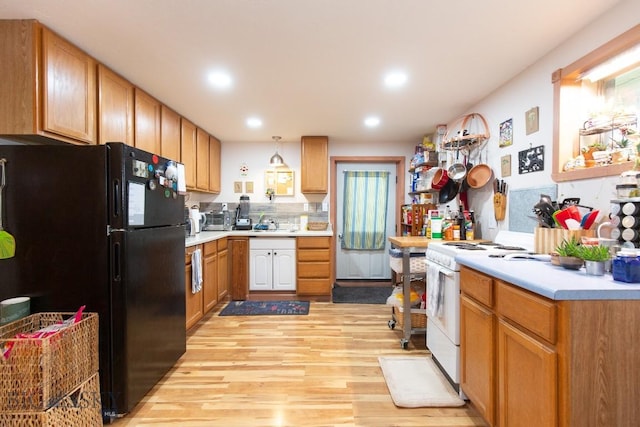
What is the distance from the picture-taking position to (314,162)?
13.5 ft

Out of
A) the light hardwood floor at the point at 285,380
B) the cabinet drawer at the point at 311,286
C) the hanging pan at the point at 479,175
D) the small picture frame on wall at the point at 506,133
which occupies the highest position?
the small picture frame on wall at the point at 506,133

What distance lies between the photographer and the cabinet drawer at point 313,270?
12.6 feet

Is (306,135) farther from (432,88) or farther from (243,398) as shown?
(243,398)

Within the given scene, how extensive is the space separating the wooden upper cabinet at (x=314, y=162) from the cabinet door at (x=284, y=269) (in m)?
0.99

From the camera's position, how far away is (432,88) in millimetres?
2500

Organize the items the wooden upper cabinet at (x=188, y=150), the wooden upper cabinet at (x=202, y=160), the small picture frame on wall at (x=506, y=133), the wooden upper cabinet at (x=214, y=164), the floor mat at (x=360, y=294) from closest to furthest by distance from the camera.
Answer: the small picture frame on wall at (x=506, y=133)
the wooden upper cabinet at (x=188, y=150)
the wooden upper cabinet at (x=202, y=160)
the floor mat at (x=360, y=294)
the wooden upper cabinet at (x=214, y=164)

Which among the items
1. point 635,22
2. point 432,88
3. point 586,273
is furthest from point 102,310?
point 635,22

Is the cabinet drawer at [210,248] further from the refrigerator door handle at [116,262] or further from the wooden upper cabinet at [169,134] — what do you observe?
the refrigerator door handle at [116,262]

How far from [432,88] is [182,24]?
75.4 inches

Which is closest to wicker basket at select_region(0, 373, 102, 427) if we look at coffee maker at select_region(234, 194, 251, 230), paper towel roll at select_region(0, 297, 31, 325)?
paper towel roll at select_region(0, 297, 31, 325)

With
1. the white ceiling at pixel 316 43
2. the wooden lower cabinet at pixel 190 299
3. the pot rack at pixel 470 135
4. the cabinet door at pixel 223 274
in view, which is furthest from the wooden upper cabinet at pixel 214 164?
the pot rack at pixel 470 135

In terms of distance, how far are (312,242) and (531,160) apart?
8.13 ft

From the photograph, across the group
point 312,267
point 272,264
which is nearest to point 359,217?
point 312,267

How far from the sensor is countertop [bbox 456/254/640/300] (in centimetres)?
102
